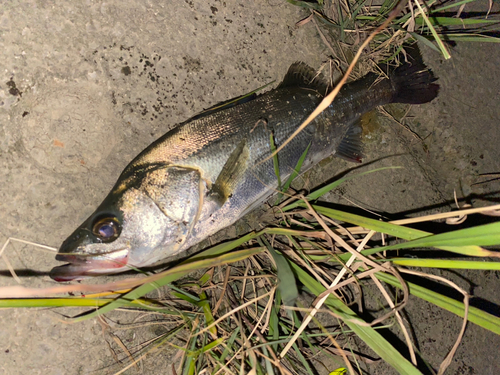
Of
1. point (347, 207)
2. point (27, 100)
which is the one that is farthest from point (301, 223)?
point (27, 100)

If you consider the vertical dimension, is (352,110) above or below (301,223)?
above

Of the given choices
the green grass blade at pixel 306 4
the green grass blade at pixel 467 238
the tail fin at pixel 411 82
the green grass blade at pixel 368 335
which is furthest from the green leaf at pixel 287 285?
the green grass blade at pixel 306 4

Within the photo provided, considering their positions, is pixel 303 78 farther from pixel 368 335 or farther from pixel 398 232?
pixel 368 335

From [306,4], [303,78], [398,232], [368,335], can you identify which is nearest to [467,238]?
[398,232]

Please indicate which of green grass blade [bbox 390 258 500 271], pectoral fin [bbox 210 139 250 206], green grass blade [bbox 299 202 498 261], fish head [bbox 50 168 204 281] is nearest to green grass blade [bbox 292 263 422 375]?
green grass blade [bbox 299 202 498 261]

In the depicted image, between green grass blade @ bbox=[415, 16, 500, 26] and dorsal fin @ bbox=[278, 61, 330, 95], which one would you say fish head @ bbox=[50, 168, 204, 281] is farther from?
green grass blade @ bbox=[415, 16, 500, 26]

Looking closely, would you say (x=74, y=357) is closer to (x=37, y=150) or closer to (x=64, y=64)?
(x=37, y=150)
